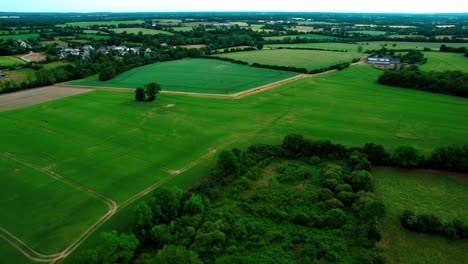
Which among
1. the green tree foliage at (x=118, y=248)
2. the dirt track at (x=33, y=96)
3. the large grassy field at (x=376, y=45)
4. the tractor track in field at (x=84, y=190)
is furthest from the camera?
the large grassy field at (x=376, y=45)

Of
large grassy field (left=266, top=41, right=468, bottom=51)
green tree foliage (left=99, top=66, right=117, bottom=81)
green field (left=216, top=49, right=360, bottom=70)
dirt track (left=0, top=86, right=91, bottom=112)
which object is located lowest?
dirt track (left=0, top=86, right=91, bottom=112)

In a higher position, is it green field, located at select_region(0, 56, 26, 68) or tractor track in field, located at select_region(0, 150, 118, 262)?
green field, located at select_region(0, 56, 26, 68)

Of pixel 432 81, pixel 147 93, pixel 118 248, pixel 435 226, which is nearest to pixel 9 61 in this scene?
pixel 147 93

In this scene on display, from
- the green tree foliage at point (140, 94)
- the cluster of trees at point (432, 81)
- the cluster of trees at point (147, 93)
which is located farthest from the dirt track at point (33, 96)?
the cluster of trees at point (432, 81)

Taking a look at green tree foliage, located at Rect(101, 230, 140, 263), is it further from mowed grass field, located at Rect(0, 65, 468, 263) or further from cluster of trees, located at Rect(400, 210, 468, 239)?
cluster of trees, located at Rect(400, 210, 468, 239)

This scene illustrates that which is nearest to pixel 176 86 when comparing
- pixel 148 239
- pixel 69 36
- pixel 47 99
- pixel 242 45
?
pixel 47 99

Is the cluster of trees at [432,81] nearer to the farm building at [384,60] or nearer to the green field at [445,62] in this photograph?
the green field at [445,62]

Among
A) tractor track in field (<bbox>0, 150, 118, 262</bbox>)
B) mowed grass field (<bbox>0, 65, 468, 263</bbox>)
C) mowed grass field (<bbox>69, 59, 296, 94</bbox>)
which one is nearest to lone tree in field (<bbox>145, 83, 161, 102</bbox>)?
mowed grass field (<bbox>0, 65, 468, 263</bbox>)
